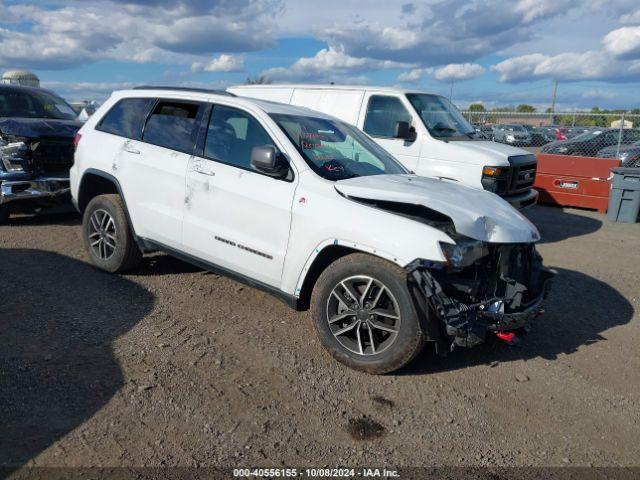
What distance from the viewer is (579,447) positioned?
10.6 ft

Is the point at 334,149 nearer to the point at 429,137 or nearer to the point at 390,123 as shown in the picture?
the point at 429,137

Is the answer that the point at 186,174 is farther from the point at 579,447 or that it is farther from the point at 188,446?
the point at 579,447

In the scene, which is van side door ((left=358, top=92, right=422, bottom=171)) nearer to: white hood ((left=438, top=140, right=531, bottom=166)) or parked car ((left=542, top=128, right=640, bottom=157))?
white hood ((left=438, top=140, right=531, bottom=166))

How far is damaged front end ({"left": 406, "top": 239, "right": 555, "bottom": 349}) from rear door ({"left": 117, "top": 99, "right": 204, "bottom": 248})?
2367 millimetres

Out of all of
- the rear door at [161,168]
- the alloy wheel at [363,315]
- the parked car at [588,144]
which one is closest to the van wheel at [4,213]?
the rear door at [161,168]

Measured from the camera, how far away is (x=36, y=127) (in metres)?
7.62

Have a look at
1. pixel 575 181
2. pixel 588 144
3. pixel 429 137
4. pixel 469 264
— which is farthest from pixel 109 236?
pixel 588 144

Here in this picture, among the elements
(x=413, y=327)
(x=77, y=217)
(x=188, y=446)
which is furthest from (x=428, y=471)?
(x=77, y=217)

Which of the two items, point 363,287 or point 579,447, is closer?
point 579,447

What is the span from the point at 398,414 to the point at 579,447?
3.54 feet

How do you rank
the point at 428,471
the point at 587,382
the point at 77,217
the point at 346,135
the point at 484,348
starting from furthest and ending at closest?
the point at 77,217 < the point at 346,135 < the point at 484,348 < the point at 587,382 < the point at 428,471

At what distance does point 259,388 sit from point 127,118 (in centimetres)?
327

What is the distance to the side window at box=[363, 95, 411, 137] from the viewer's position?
8188 mm

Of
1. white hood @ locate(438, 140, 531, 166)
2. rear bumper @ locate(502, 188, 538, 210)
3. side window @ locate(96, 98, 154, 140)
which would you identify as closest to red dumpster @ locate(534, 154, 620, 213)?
rear bumper @ locate(502, 188, 538, 210)
